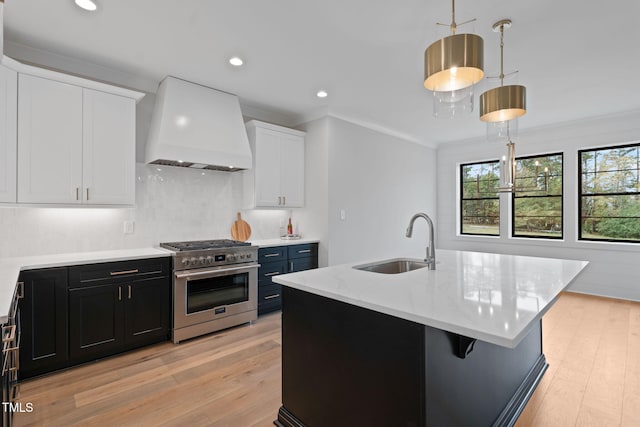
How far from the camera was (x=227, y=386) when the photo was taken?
2334 mm

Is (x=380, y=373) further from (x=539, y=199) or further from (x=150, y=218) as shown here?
(x=539, y=199)

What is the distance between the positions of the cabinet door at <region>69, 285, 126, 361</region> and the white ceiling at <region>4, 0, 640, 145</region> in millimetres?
1979

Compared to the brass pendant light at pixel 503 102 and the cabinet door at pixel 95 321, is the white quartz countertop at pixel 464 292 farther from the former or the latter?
the cabinet door at pixel 95 321

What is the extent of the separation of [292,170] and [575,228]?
4220 mm

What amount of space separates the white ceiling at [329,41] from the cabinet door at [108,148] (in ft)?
1.34

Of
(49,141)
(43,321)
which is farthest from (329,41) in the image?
(43,321)

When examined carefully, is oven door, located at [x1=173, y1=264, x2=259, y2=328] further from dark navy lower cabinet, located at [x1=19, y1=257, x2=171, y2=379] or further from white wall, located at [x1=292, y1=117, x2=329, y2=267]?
white wall, located at [x1=292, y1=117, x2=329, y2=267]

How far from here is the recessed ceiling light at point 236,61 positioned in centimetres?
284

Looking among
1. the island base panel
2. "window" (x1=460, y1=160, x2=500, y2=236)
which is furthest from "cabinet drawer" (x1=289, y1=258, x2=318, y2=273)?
"window" (x1=460, y1=160, x2=500, y2=236)

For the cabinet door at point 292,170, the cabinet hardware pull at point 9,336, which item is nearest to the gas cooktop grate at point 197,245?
the cabinet door at point 292,170

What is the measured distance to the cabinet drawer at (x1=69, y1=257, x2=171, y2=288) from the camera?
2566 millimetres

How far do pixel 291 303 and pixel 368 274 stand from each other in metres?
0.48

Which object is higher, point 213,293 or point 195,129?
point 195,129

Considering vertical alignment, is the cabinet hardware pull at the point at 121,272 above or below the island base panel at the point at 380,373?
above
